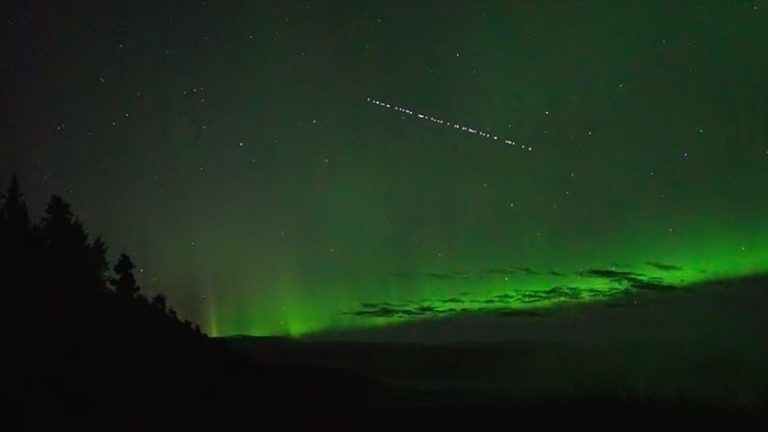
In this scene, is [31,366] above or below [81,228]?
below

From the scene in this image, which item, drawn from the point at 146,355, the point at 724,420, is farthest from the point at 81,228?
the point at 724,420

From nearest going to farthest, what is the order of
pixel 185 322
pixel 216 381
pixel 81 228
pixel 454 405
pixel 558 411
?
pixel 558 411 < pixel 454 405 < pixel 216 381 < pixel 185 322 < pixel 81 228

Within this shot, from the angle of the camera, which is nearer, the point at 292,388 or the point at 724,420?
the point at 724,420

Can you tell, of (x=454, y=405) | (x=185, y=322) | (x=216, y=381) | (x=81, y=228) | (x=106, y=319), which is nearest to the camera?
(x=454, y=405)

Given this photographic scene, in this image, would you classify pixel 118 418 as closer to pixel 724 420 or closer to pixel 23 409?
pixel 23 409

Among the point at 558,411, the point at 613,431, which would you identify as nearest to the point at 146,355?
the point at 558,411

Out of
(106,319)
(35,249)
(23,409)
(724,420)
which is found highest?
(35,249)

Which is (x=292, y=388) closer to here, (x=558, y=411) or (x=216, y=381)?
(x=216, y=381)
